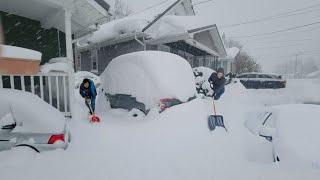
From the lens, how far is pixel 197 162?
14.2 ft

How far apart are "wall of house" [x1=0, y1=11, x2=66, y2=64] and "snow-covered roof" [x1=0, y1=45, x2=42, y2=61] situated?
125 inches

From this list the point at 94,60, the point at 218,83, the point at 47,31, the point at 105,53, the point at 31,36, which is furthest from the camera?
the point at 94,60

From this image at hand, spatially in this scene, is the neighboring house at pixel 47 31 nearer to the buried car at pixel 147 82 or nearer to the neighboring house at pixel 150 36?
the buried car at pixel 147 82

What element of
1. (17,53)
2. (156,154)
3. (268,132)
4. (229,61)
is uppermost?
(229,61)

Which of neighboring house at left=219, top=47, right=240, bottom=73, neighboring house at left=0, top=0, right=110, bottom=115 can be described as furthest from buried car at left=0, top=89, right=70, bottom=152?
neighboring house at left=219, top=47, right=240, bottom=73

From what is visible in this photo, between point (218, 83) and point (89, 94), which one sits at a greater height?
point (218, 83)

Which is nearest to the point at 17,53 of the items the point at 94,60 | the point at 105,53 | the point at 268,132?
the point at 268,132

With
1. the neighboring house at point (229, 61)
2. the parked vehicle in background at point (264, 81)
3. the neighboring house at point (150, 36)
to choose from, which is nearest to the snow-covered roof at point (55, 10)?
the neighboring house at point (150, 36)

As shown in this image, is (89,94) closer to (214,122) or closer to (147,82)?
(147,82)

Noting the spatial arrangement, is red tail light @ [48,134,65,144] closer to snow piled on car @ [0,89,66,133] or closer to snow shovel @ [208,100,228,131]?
snow piled on car @ [0,89,66,133]

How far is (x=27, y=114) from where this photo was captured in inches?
145

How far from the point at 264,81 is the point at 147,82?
1742 cm

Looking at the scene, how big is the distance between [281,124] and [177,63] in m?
3.23

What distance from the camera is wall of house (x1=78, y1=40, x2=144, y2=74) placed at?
15.0 metres
